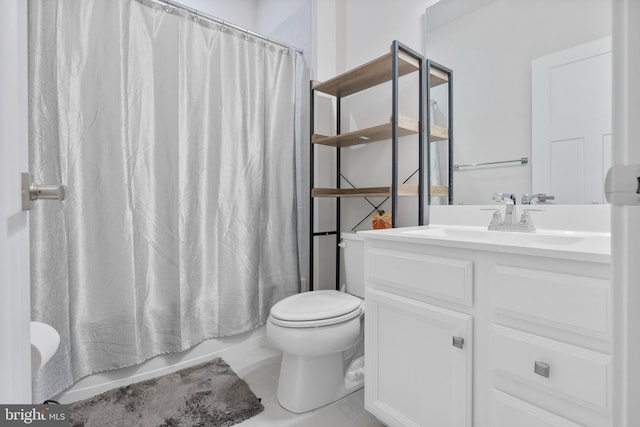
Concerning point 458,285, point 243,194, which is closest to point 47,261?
point 243,194

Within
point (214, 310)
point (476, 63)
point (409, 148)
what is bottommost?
point (214, 310)

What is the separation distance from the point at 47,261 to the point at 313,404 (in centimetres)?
131

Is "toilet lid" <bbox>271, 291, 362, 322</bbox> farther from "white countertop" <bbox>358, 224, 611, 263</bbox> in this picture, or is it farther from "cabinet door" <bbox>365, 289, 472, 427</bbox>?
"white countertop" <bbox>358, 224, 611, 263</bbox>

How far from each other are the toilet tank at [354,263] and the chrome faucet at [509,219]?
2.15 ft

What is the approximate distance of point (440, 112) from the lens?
1639 mm

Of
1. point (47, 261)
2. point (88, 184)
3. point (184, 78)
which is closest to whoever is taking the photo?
point (47, 261)

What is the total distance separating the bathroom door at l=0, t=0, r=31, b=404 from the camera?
45cm

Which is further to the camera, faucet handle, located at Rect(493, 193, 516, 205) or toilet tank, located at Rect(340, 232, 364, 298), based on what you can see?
toilet tank, located at Rect(340, 232, 364, 298)

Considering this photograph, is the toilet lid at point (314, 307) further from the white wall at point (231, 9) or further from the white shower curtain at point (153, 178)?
the white wall at point (231, 9)

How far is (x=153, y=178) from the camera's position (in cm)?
167

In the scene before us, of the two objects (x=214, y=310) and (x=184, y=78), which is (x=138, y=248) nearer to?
(x=214, y=310)

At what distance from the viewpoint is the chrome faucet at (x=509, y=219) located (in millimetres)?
1236

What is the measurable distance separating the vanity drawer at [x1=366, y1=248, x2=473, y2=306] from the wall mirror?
608mm

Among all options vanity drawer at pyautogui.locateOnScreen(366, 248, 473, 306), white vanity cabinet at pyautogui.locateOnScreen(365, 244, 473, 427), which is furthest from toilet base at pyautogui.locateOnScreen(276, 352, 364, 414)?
vanity drawer at pyautogui.locateOnScreen(366, 248, 473, 306)
